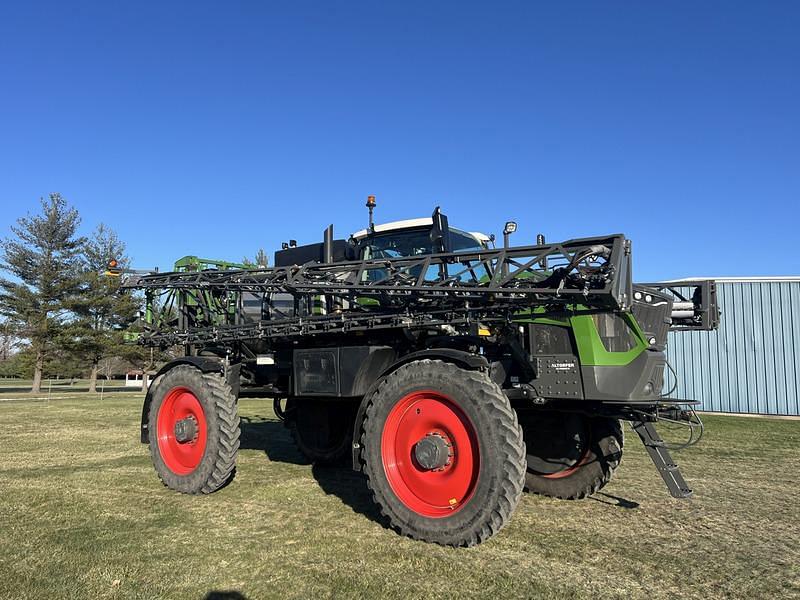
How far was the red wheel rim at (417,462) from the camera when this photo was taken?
463cm

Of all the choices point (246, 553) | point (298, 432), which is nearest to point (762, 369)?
point (298, 432)

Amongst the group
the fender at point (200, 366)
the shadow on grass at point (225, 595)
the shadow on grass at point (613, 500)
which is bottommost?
the shadow on grass at point (613, 500)

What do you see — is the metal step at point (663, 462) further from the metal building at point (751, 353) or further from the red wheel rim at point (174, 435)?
the metal building at point (751, 353)

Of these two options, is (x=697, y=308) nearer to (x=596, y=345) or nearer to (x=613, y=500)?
(x=596, y=345)

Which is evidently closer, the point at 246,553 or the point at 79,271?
the point at 246,553

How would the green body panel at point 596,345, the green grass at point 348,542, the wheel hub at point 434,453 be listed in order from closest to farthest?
the green grass at point 348,542
the green body panel at point 596,345
the wheel hub at point 434,453

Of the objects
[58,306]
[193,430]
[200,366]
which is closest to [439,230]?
[200,366]

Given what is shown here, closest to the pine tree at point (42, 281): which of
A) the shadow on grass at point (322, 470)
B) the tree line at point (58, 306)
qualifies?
the tree line at point (58, 306)

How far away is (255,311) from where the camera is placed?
7.29 m

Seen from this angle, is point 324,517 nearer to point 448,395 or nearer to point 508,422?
point 448,395

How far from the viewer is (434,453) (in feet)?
15.4

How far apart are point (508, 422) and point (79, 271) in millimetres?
40494

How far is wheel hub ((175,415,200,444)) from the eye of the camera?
262 inches

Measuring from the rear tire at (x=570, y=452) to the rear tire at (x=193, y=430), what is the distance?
333 centimetres
